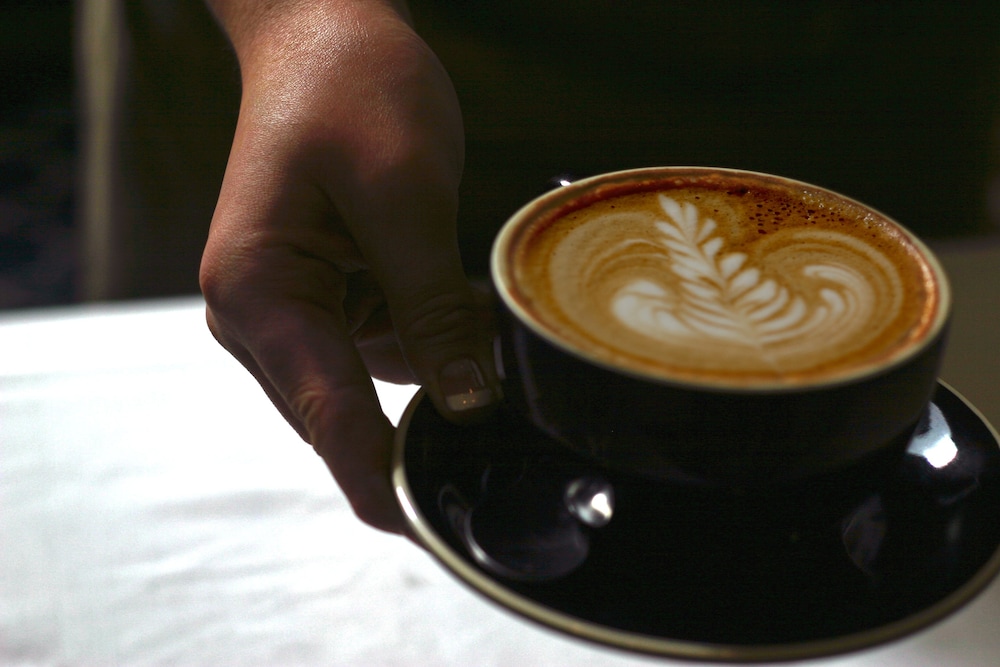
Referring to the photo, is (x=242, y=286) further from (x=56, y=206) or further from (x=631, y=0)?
(x=56, y=206)

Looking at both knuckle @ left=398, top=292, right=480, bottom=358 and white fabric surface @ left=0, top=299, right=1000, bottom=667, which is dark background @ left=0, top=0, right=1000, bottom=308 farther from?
knuckle @ left=398, top=292, right=480, bottom=358

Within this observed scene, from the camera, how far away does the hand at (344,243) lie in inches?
25.3

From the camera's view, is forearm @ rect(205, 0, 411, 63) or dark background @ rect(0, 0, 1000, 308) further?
dark background @ rect(0, 0, 1000, 308)

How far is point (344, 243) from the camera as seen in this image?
76 cm

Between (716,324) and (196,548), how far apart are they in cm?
48

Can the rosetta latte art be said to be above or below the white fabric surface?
above

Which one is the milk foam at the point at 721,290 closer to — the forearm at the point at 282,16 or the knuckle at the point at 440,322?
the knuckle at the point at 440,322

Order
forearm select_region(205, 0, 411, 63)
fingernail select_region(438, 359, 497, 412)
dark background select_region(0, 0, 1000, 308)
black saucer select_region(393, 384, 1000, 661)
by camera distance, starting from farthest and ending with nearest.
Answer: dark background select_region(0, 0, 1000, 308), forearm select_region(205, 0, 411, 63), fingernail select_region(438, 359, 497, 412), black saucer select_region(393, 384, 1000, 661)

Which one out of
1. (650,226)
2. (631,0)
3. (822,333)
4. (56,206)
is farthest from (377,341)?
(56,206)

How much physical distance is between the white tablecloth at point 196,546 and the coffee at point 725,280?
257mm

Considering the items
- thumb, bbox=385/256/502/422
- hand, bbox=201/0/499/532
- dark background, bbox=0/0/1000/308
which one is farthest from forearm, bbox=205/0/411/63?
dark background, bbox=0/0/1000/308

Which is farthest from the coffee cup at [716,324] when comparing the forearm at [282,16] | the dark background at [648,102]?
the dark background at [648,102]

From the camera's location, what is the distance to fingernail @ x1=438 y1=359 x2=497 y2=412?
0.61m

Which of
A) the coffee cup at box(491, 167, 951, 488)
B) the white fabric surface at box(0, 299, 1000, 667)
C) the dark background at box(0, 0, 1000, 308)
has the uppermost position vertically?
the coffee cup at box(491, 167, 951, 488)
